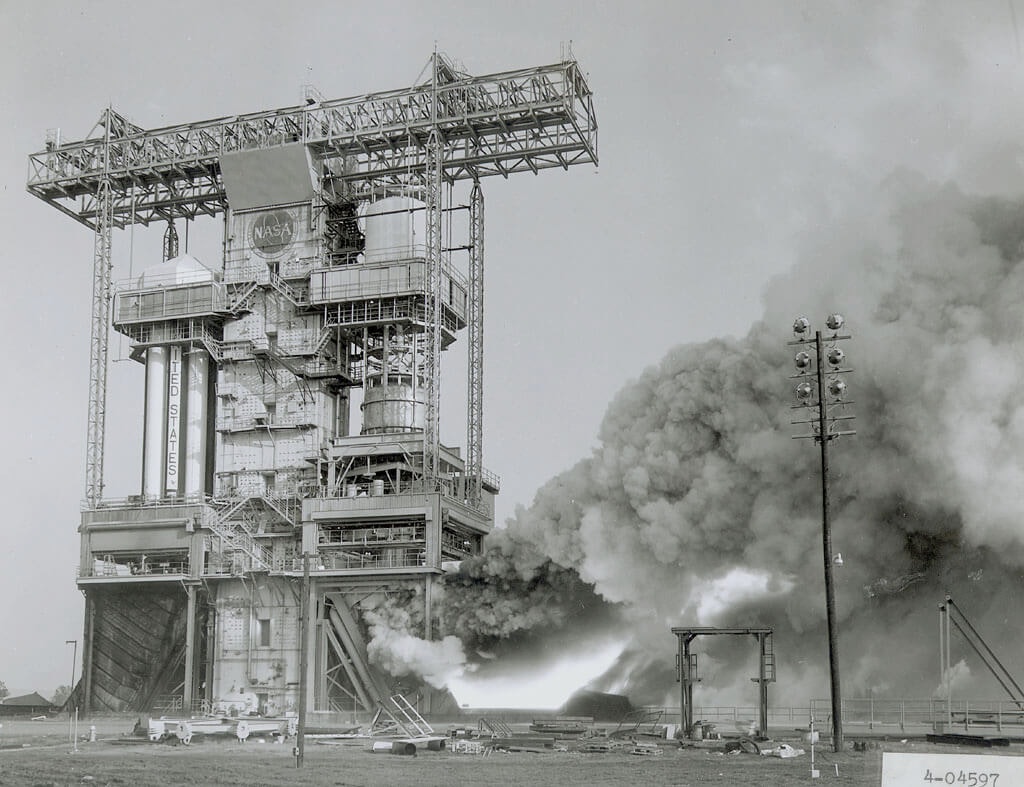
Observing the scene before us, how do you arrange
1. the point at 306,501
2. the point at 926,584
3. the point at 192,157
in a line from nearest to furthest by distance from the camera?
the point at 926,584, the point at 306,501, the point at 192,157

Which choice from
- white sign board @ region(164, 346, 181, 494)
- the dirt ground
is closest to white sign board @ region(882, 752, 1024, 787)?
the dirt ground

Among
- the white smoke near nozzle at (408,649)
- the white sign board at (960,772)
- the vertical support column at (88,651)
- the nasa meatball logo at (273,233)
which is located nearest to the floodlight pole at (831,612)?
the white sign board at (960,772)

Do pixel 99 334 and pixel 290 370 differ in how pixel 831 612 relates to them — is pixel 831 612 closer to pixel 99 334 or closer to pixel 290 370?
pixel 290 370

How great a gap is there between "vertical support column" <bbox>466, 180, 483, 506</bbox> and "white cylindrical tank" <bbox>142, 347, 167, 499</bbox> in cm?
2034

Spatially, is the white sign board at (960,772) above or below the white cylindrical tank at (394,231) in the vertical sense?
below

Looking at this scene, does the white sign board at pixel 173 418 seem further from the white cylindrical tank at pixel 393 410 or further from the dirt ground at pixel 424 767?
the dirt ground at pixel 424 767

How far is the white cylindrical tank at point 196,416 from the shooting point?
84562 mm

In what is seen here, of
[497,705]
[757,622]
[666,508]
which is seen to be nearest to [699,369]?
[666,508]

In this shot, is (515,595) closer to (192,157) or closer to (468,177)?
(468,177)

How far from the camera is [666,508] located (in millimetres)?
66625

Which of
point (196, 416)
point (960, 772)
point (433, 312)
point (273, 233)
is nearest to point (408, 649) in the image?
point (433, 312)

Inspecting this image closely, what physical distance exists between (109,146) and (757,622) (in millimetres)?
52615

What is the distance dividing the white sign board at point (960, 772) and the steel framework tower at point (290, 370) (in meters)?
48.3

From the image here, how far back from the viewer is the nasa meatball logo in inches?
3359
